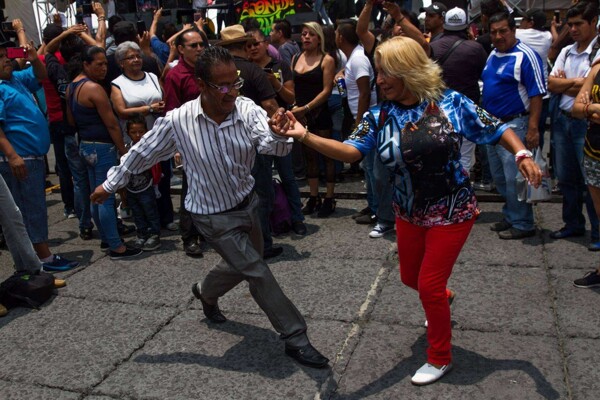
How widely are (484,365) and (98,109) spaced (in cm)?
395

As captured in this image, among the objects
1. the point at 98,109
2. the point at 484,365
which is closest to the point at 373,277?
the point at 484,365

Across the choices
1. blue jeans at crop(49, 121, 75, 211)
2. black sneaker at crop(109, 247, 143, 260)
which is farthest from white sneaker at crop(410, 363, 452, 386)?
blue jeans at crop(49, 121, 75, 211)

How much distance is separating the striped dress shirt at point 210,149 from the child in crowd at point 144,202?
2353mm

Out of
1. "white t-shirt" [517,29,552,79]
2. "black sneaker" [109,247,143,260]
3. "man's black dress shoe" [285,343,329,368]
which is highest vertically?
"white t-shirt" [517,29,552,79]

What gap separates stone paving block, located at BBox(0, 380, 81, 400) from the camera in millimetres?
3799

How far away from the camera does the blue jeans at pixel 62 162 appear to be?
6.98 metres

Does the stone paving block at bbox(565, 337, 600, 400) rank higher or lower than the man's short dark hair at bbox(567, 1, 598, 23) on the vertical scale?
lower

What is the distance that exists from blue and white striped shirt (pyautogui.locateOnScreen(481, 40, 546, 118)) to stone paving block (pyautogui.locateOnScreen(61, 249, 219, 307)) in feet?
9.51

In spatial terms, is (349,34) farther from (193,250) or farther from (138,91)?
(193,250)

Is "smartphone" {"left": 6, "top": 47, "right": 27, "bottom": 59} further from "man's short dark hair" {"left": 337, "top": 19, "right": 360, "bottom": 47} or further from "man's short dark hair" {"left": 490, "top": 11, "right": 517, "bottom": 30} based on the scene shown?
"man's short dark hair" {"left": 490, "top": 11, "right": 517, "bottom": 30}

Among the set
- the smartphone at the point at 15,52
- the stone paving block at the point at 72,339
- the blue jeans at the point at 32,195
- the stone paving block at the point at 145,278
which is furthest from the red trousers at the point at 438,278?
the smartphone at the point at 15,52

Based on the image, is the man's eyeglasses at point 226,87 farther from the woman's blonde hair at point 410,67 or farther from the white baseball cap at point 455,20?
the white baseball cap at point 455,20

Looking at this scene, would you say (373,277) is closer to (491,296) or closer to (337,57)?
(491,296)

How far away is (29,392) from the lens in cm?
386
